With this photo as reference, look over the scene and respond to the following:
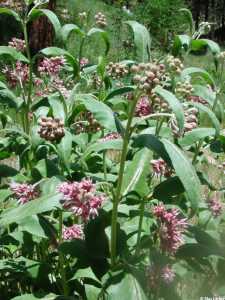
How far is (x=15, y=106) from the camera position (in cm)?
300

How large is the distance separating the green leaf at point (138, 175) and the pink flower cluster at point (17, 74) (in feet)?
4.45

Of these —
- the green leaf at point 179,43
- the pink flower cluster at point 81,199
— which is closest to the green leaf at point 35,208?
the pink flower cluster at point 81,199

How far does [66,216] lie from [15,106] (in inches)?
26.5

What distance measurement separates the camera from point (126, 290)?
205cm

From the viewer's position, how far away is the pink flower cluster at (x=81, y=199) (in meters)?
1.97

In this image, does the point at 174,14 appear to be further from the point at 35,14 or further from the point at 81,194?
the point at 81,194

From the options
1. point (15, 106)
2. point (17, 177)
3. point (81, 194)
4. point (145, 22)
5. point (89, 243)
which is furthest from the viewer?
point (145, 22)

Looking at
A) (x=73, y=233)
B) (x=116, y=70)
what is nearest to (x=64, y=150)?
(x=73, y=233)

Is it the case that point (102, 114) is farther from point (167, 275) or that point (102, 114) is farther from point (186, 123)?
point (167, 275)

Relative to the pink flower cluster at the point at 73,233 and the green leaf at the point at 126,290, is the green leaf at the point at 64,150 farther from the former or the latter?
the green leaf at the point at 126,290

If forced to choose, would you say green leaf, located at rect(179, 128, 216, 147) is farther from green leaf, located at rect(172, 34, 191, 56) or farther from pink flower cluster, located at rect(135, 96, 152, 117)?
green leaf, located at rect(172, 34, 191, 56)

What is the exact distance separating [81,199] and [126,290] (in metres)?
0.37

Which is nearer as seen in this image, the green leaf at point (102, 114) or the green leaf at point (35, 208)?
the green leaf at point (35, 208)

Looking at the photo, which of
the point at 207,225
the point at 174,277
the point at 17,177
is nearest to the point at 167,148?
the point at 174,277
